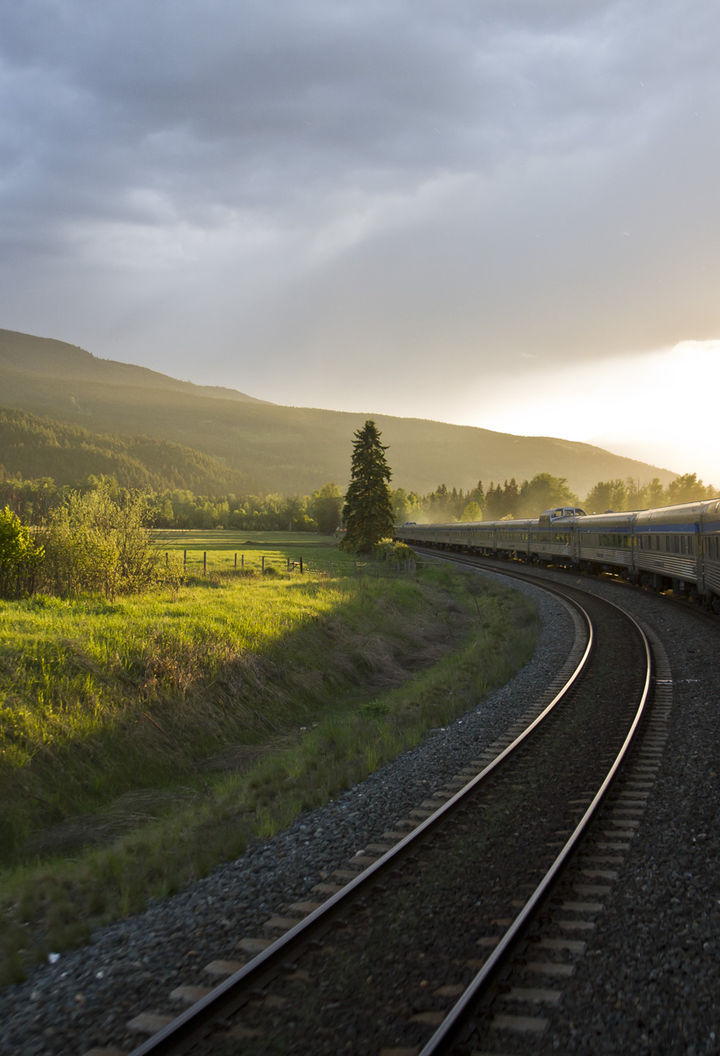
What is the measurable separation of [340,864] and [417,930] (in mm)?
1568

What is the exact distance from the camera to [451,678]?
1775cm

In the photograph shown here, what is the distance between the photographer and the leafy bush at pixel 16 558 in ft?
67.2

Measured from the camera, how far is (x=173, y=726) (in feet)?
46.3

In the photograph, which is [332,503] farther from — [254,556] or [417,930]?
[417,930]

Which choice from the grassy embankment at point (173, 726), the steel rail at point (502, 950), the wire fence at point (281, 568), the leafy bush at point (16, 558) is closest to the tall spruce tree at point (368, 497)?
the wire fence at point (281, 568)

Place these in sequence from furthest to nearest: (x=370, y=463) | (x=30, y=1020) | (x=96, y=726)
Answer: (x=370, y=463)
(x=96, y=726)
(x=30, y=1020)

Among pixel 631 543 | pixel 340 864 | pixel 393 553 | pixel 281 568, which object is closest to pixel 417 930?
pixel 340 864

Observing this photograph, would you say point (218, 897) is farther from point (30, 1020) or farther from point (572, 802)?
point (572, 802)

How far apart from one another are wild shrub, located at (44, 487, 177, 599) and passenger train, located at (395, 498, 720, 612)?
64.4 ft

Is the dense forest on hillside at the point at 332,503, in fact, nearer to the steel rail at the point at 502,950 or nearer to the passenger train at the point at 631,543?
the passenger train at the point at 631,543

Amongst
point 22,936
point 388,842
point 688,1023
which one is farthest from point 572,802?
point 22,936

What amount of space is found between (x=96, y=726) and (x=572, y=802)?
28.6 feet

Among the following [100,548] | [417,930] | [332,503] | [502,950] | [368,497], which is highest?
[332,503]

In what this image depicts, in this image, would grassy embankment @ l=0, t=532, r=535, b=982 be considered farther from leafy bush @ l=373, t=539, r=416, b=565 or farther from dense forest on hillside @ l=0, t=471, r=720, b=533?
dense forest on hillside @ l=0, t=471, r=720, b=533
